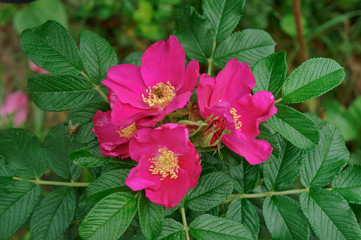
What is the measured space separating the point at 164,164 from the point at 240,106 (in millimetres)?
215

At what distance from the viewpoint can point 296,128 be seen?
85 centimetres

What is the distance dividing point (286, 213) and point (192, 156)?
1.14ft

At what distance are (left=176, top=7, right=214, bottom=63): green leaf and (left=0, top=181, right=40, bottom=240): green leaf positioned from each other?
59cm

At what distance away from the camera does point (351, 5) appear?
2.42m

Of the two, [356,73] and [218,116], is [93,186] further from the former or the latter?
[356,73]

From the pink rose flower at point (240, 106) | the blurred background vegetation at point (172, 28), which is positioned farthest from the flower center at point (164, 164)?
the blurred background vegetation at point (172, 28)

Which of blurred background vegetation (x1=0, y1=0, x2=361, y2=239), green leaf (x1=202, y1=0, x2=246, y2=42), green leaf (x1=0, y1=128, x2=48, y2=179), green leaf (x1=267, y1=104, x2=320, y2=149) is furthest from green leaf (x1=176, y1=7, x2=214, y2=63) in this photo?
blurred background vegetation (x1=0, y1=0, x2=361, y2=239)

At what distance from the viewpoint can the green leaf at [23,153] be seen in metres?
1.03

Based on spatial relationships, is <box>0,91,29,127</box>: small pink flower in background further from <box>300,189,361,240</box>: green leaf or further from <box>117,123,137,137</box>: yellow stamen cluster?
<box>300,189,361,240</box>: green leaf

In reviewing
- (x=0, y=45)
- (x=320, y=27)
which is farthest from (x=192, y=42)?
(x=0, y=45)

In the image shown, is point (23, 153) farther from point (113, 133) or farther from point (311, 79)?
point (311, 79)

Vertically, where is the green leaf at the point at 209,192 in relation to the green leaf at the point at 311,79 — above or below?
below

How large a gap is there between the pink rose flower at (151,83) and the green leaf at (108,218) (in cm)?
17

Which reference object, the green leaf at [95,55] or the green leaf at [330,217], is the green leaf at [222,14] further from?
the green leaf at [330,217]
